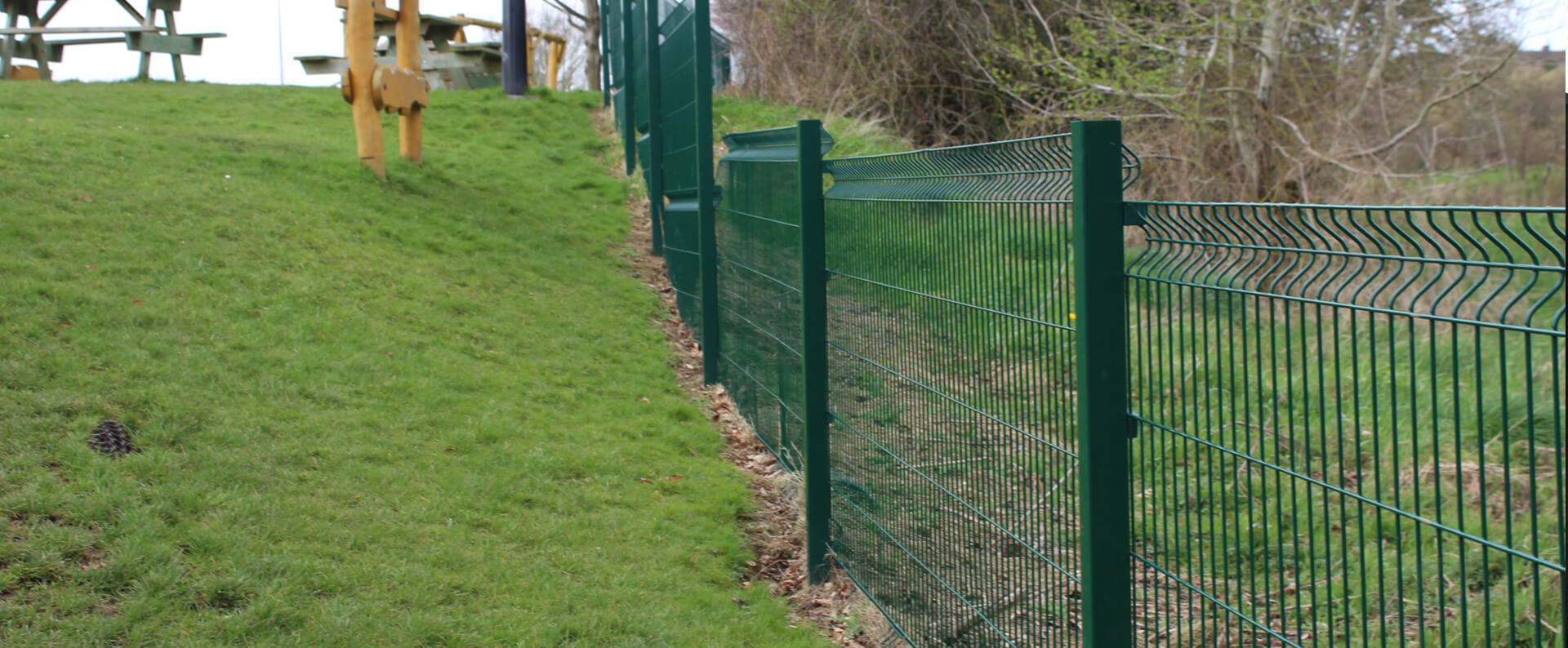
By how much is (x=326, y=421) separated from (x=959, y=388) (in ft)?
10.5

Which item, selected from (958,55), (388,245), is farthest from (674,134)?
(958,55)

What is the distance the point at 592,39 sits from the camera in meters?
20.4

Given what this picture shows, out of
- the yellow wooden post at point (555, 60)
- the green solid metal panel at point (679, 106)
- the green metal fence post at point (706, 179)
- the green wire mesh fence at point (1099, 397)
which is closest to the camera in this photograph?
the green wire mesh fence at point (1099, 397)

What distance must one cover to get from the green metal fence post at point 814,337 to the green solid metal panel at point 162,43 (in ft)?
43.1

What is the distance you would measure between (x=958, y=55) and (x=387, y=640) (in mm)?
13972

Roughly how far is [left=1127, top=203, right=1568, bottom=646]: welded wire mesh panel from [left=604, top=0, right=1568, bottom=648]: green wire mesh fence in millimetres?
18

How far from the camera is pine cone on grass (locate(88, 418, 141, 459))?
4137 mm

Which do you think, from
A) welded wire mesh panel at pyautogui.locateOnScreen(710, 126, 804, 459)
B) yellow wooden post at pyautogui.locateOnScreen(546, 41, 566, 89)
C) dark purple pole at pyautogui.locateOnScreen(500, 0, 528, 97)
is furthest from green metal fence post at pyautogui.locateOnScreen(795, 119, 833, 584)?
yellow wooden post at pyautogui.locateOnScreen(546, 41, 566, 89)

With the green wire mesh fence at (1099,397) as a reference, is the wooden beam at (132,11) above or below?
above

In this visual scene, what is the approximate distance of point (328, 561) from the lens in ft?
12.3

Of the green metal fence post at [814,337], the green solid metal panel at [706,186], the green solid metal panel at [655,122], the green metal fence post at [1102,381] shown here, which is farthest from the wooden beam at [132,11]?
the green metal fence post at [1102,381]

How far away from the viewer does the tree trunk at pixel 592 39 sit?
2012cm

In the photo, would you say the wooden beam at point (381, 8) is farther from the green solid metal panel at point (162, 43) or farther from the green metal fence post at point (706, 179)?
the green solid metal panel at point (162, 43)

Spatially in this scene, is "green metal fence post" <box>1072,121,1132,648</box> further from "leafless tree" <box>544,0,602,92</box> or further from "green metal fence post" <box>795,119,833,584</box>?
"leafless tree" <box>544,0,602,92</box>
